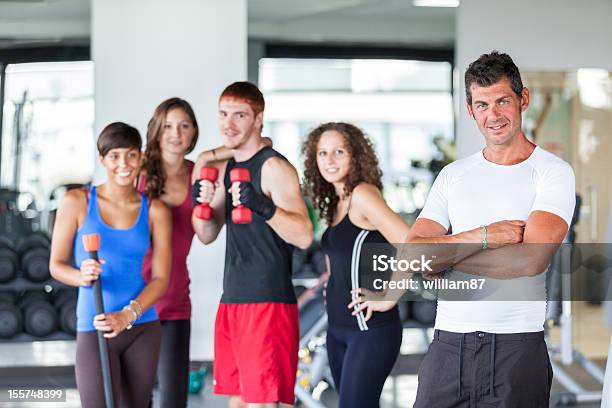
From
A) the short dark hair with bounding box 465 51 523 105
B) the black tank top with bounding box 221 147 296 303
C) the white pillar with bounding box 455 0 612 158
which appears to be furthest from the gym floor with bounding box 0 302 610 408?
the short dark hair with bounding box 465 51 523 105

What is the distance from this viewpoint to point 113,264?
11.5 feet

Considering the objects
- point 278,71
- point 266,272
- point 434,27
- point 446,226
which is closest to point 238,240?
point 266,272

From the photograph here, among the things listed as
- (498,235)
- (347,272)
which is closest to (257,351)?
(347,272)

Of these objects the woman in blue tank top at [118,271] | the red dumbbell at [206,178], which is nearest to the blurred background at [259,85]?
the woman in blue tank top at [118,271]

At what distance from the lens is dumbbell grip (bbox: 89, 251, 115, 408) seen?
3330 millimetres

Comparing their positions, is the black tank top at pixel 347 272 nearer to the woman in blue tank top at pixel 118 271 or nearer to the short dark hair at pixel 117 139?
the woman in blue tank top at pixel 118 271

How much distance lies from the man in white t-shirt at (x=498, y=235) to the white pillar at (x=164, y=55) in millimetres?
2739

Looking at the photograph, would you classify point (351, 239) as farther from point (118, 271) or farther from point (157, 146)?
point (157, 146)

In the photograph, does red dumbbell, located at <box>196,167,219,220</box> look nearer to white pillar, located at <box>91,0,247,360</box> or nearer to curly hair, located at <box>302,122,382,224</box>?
curly hair, located at <box>302,122,382,224</box>

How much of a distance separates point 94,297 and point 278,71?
8.29ft

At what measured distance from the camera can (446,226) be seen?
2.69m

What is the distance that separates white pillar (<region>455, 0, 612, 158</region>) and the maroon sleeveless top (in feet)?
6.78

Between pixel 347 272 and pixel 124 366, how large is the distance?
3.00ft

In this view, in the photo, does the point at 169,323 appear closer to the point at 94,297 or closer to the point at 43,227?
the point at 94,297
